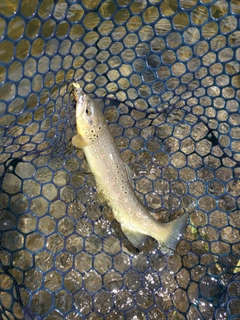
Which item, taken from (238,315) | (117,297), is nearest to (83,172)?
(117,297)

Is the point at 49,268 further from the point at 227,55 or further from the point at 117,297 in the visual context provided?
the point at 227,55

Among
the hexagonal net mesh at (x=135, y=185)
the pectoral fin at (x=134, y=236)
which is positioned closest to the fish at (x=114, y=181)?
the pectoral fin at (x=134, y=236)

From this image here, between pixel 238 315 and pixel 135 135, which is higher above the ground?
pixel 135 135

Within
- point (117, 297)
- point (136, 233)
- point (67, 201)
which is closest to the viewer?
point (136, 233)

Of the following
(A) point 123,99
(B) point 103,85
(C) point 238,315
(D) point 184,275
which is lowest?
(C) point 238,315

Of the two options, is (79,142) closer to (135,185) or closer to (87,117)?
(87,117)

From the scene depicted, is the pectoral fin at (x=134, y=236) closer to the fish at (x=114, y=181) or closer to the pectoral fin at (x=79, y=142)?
the fish at (x=114, y=181)
